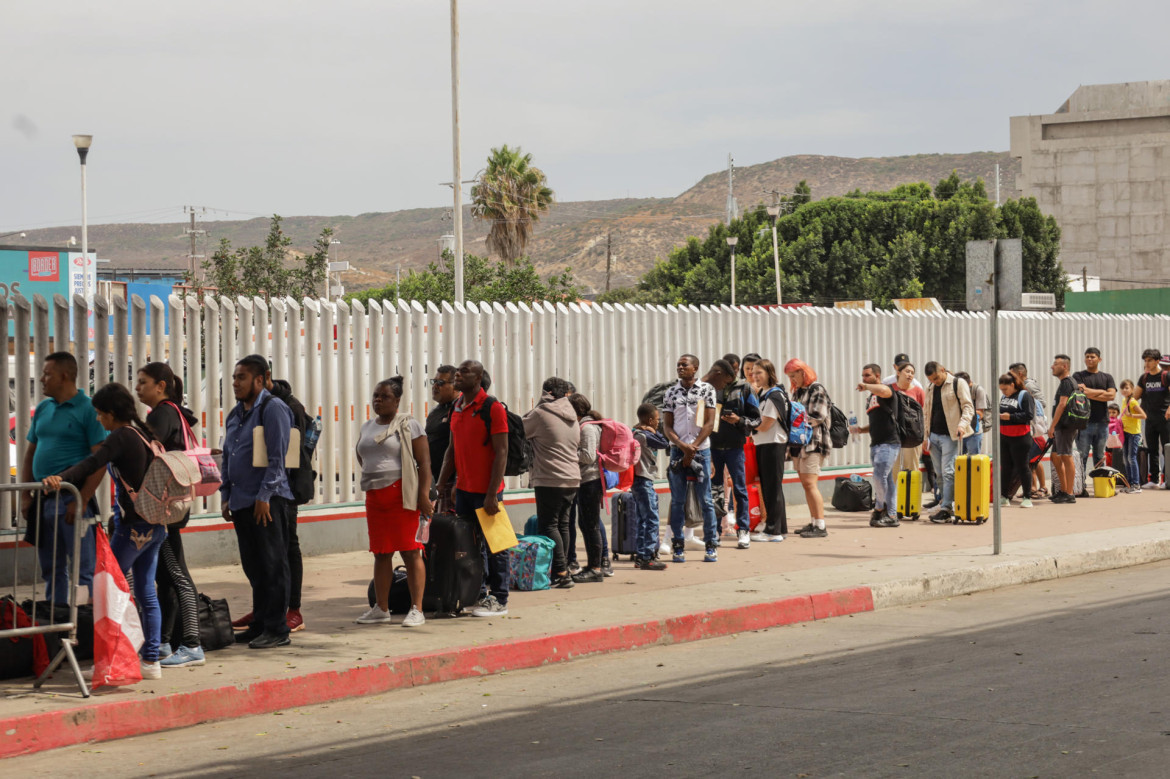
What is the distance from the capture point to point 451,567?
9.66 meters

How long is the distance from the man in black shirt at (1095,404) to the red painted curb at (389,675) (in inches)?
355

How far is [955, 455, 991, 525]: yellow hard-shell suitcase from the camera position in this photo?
1523cm

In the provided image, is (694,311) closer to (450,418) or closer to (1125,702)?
(450,418)

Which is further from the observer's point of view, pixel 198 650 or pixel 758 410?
pixel 758 410

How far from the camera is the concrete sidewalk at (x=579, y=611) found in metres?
7.13

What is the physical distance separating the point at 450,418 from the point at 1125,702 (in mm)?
5495

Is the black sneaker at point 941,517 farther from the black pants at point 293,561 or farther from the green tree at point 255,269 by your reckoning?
the green tree at point 255,269

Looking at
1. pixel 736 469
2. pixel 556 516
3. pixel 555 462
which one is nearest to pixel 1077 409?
pixel 736 469

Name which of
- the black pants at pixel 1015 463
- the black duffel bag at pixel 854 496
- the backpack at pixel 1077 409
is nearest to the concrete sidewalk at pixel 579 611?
the black pants at pixel 1015 463

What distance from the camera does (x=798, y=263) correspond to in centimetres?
7406

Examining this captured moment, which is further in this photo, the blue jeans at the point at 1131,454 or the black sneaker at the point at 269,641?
the blue jeans at the point at 1131,454

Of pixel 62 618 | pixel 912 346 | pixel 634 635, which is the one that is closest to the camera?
pixel 62 618

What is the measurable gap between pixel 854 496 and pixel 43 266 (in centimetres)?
5968

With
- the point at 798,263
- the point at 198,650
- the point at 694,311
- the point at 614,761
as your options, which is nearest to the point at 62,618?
the point at 198,650
